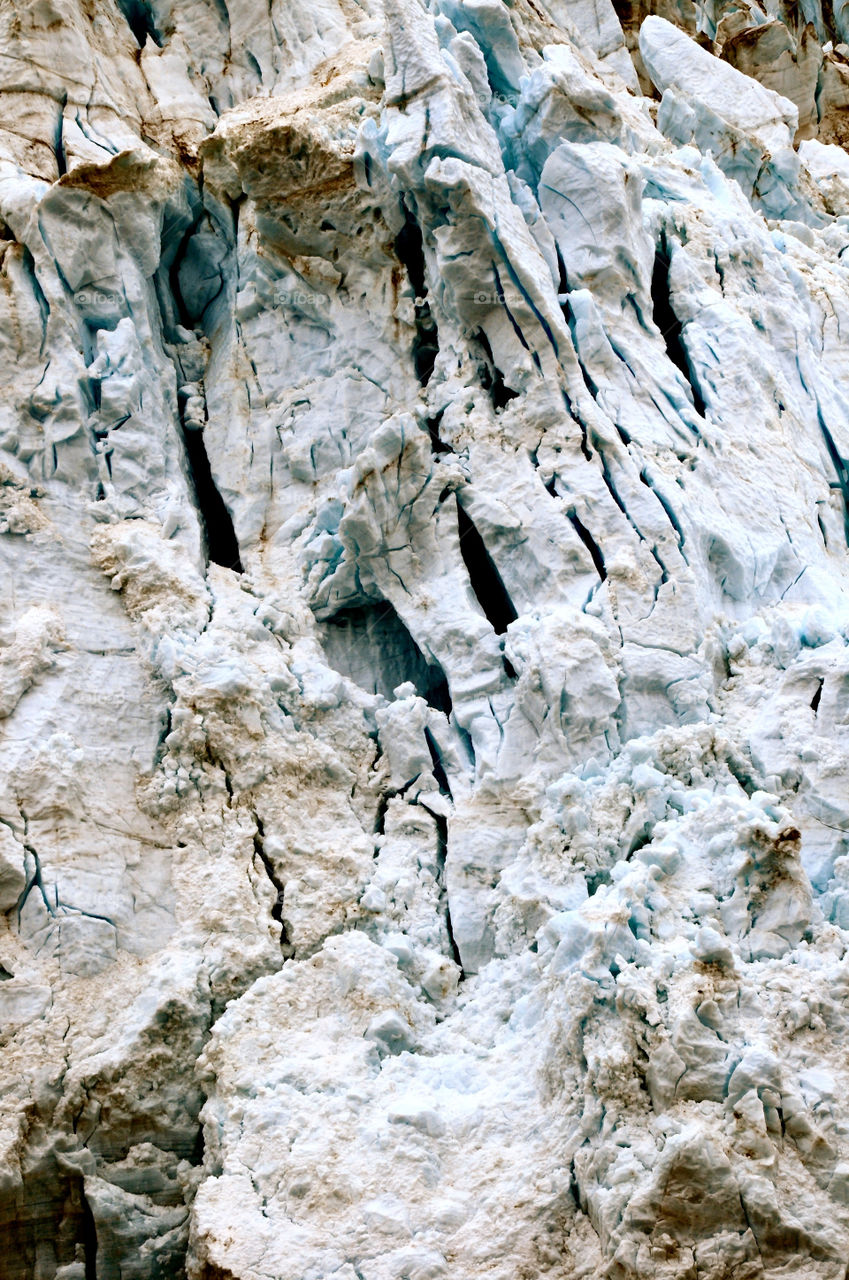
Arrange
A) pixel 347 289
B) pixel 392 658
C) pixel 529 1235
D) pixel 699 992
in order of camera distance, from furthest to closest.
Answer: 1. pixel 347 289
2. pixel 392 658
3. pixel 699 992
4. pixel 529 1235

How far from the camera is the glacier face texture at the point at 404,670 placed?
391 cm

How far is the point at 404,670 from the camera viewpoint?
6227 mm

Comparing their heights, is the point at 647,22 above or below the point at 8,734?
above

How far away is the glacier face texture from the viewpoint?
3906 millimetres

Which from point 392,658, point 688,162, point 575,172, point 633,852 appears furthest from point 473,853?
point 688,162

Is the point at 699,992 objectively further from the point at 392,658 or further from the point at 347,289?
the point at 347,289

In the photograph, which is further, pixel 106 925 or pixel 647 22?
pixel 647 22

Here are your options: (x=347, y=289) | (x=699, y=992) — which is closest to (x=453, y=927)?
(x=699, y=992)

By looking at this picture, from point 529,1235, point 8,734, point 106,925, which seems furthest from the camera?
point 8,734

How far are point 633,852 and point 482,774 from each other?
85cm

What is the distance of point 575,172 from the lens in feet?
22.9

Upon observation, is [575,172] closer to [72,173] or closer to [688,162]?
[688,162]

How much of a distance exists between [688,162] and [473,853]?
641 centimetres

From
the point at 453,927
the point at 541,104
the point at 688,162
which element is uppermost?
the point at 541,104
